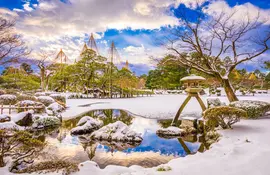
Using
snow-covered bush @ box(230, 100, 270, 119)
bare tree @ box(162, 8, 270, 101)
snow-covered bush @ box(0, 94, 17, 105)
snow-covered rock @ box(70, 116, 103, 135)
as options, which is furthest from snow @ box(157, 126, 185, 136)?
snow-covered bush @ box(0, 94, 17, 105)

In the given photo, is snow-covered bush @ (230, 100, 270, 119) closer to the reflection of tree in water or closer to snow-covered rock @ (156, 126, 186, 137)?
snow-covered rock @ (156, 126, 186, 137)

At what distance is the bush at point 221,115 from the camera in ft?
19.8

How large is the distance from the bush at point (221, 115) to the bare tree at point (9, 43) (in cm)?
1131

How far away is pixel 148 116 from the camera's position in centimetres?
1145

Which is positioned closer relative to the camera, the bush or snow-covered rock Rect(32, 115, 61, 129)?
the bush

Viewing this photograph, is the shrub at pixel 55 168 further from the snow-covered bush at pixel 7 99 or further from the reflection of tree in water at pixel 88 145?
the snow-covered bush at pixel 7 99

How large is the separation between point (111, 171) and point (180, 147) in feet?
11.0

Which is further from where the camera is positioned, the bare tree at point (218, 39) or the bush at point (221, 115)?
the bare tree at point (218, 39)

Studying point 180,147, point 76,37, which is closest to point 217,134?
point 180,147

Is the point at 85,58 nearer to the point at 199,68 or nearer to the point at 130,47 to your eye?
the point at 130,47

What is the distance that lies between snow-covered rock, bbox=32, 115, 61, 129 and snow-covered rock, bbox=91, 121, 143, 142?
3.36 m

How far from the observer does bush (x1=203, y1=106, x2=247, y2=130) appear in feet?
19.8

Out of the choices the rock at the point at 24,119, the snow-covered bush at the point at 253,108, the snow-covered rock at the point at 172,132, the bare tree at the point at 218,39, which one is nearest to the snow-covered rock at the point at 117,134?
the snow-covered rock at the point at 172,132

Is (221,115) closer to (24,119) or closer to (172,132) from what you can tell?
(172,132)
